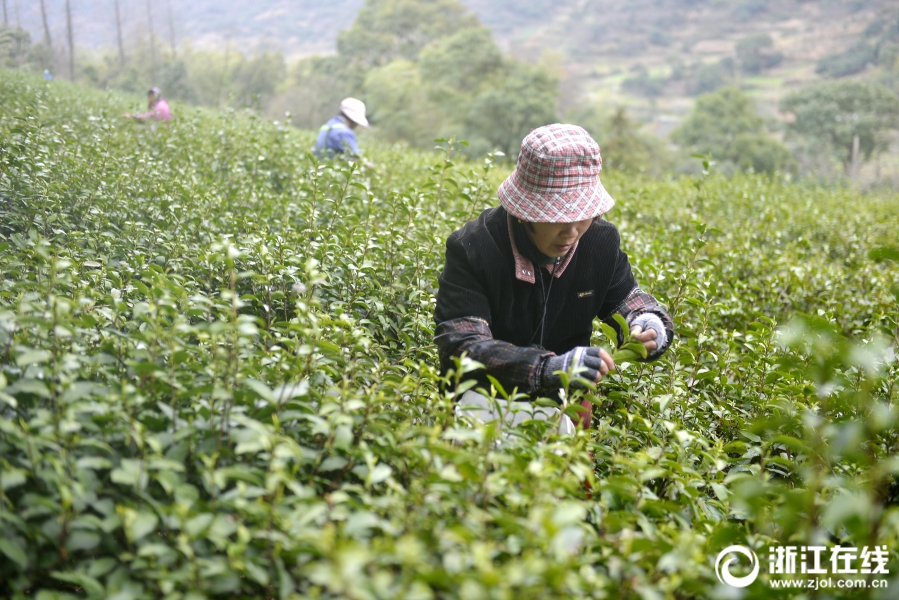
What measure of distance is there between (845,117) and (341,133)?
93.1ft

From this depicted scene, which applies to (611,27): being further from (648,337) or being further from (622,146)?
(648,337)

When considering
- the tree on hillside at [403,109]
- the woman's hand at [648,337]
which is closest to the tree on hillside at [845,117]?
the tree on hillside at [403,109]

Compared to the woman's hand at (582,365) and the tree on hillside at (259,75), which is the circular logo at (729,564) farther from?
the tree on hillside at (259,75)

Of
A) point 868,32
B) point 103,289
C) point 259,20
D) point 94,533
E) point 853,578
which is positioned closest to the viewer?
point 94,533

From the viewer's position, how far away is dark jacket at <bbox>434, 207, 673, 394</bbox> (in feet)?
6.66

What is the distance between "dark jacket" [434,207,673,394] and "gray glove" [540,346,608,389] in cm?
3

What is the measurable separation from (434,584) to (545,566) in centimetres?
19

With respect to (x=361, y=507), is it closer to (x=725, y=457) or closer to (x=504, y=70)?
(x=725, y=457)

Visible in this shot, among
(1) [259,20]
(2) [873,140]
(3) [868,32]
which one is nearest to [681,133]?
(2) [873,140]

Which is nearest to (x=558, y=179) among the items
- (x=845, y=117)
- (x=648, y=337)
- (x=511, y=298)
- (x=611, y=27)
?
(x=511, y=298)

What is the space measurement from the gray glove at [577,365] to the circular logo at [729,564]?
509 millimetres

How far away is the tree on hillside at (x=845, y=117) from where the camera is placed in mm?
27250

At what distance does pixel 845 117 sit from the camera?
28031 mm

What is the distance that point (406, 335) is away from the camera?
106 inches
